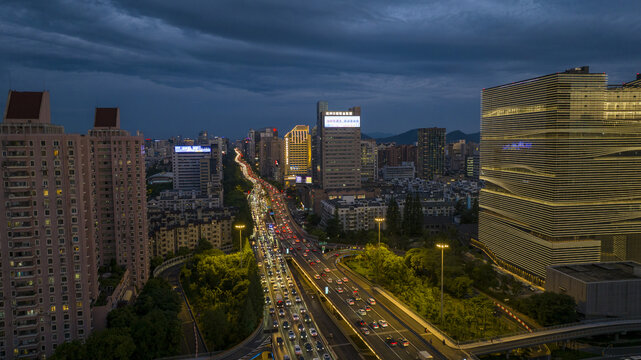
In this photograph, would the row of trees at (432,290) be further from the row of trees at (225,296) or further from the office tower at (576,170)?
the row of trees at (225,296)

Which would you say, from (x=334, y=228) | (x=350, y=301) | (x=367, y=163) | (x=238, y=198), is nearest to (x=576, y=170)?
(x=350, y=301)

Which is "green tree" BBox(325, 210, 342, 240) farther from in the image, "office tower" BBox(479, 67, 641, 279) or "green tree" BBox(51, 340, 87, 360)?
"green tree" BBox(51, 340, 87, 360)

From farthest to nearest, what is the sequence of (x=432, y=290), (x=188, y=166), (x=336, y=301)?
(x=188, y=166)
(x=432, y=290)
(x=336, y=301)

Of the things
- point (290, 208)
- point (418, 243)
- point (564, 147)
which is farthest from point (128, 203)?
point (290, 208)

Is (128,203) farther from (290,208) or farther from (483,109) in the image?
(290,208)

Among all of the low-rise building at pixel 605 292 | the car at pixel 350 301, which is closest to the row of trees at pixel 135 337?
the car at pixel 350 301

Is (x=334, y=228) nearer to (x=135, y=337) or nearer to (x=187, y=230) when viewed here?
(x=187, y=230)

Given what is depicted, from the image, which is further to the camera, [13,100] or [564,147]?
[564,147]
